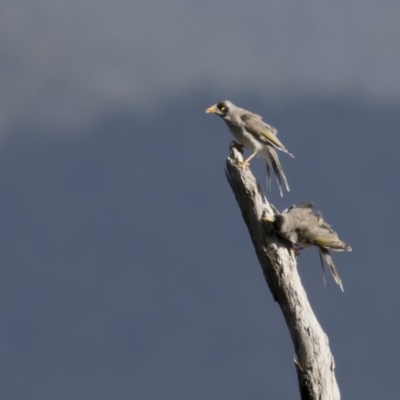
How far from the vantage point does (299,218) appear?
9.79 metres

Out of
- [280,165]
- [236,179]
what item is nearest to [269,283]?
[236,179]

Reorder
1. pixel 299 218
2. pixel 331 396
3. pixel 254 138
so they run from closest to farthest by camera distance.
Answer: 1. pixel 331 396
2. pixel 299 218
3. pixel 254 138

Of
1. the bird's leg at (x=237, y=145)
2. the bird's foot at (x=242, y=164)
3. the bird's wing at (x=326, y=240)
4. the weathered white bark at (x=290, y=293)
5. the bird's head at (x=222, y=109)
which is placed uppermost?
the bird's head at (x=222, y=109)

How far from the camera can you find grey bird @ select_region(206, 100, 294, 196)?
11.0 metres

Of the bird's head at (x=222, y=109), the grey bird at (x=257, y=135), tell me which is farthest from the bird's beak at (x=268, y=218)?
the bird's head at (x=222, y=109)

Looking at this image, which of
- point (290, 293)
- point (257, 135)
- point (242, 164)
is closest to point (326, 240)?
point (290, 293)

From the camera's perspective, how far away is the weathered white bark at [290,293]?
363 inches

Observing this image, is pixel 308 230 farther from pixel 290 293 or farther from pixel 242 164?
pixel 242 164

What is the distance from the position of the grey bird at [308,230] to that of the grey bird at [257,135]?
860mm

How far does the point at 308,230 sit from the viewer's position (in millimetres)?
9758

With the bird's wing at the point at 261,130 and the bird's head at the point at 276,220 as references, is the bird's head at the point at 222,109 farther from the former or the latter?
the bird's head at the point at 276,220

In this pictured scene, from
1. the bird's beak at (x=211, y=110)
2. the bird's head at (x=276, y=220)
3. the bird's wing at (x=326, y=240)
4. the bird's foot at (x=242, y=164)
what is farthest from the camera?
the bird's beak at (x=211, y=110)

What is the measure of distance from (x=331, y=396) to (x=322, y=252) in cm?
157

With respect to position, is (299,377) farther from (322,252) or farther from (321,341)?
(322,252)
